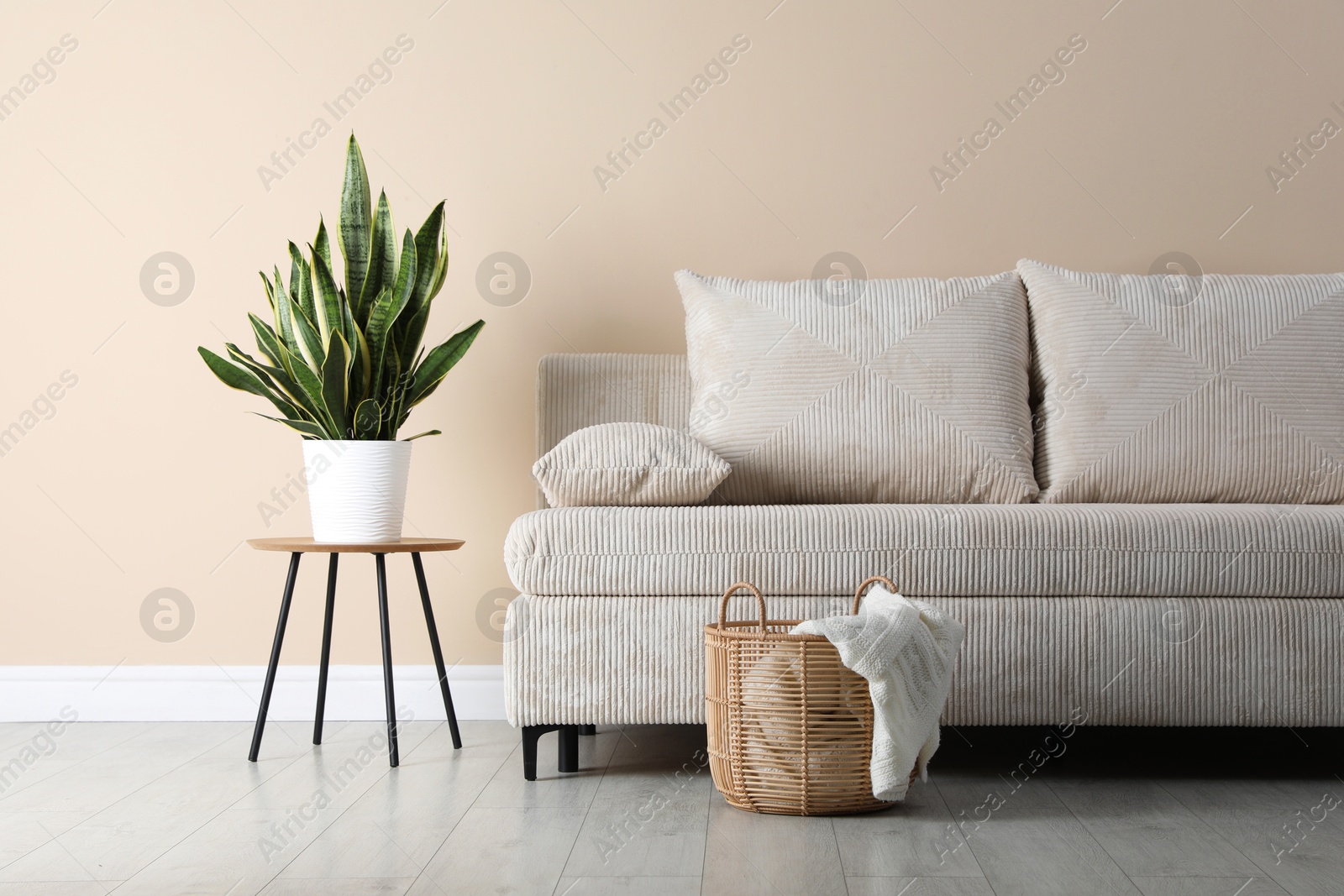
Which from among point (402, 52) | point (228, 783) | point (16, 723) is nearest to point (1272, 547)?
point (228, 783)

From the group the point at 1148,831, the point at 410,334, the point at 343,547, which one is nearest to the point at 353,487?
the point at 343,547

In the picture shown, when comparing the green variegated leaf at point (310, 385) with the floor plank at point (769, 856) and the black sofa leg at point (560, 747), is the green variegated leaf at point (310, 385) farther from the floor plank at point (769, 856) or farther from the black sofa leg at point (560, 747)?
the floor plank at point (769, 856)

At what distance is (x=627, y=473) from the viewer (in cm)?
183

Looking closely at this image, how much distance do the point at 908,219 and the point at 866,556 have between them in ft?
3.56

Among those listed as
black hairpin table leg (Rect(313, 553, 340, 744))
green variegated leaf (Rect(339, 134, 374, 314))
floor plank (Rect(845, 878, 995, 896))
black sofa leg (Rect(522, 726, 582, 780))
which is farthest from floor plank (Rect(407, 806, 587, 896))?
green variegated leaf (Rect(339, 134, 374, 314))

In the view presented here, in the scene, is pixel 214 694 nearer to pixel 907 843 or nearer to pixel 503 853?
pixel 503 853

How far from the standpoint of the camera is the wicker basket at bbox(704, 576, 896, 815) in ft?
4.96

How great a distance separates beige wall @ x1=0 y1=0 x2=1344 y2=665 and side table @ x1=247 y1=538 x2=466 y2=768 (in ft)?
1.10

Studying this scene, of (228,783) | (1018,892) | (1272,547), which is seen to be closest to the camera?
(1018,892)

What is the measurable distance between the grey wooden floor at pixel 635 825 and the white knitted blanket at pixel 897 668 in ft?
0.31

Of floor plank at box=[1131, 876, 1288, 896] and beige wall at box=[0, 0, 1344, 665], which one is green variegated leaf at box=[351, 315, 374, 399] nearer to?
beige wall at box=[0, 0, 1344, 665]

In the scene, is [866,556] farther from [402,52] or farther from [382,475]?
[402,52]

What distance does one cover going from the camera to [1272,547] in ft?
5.61

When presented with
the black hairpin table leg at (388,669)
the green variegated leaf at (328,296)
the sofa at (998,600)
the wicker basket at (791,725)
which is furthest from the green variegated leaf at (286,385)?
the wicker basket at (791,725)
